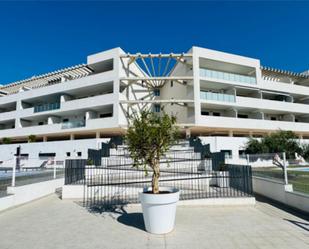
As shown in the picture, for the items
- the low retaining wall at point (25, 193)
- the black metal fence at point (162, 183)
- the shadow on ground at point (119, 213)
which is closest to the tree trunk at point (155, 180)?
the shadow on ground at point (119, 213)

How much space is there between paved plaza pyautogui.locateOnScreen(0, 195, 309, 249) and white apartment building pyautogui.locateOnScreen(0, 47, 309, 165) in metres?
17.1

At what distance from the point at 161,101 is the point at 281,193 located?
18.0 meters

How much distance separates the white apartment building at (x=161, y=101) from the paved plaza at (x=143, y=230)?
56.0ft

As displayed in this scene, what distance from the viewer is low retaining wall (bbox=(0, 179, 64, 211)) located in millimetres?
6314

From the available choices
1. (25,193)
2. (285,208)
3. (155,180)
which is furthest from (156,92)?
(155,180)

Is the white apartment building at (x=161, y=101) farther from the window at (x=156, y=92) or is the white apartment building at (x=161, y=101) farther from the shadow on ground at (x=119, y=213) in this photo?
the shadow on ground at (x=119, y=213)

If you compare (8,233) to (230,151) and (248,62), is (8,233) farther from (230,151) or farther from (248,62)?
(248,62)

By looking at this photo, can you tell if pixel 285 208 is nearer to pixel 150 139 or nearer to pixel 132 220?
pixel 132 220

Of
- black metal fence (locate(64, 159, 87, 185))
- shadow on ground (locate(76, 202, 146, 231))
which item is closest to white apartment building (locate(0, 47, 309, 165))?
black metal fence (locate(64, 159, 87, 185))

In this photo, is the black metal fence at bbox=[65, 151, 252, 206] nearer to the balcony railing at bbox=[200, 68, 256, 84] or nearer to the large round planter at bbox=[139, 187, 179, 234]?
the large round planter at bbox=[139, 187, 179, 234]

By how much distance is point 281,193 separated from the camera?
6.75 m

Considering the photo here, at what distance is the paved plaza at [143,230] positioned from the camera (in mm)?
3773

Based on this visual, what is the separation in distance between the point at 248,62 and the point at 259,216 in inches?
1019

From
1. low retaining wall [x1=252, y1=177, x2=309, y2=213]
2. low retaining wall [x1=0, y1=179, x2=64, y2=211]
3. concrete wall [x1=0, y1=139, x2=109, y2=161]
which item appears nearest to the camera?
low retaining wall [x1=252, y1=177, x2=309, y2=213]
